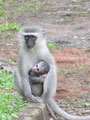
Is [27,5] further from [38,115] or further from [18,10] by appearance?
[38,115]

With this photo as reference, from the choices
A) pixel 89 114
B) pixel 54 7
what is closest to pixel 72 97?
pixel 89 114

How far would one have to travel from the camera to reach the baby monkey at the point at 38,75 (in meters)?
6.97

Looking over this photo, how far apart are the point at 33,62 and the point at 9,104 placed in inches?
37.6

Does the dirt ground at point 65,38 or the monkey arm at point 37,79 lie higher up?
the monkey arm at point 37,79

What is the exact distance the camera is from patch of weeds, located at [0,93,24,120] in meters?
5.83

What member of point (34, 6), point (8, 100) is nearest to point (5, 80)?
point (8, 100)

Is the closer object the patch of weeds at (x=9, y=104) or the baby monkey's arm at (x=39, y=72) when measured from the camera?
the patch of weeds at (x=9, y=104)

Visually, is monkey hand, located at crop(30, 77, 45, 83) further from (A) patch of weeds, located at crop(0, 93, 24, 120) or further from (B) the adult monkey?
(A) patch of weeds, located at crop(0, 93, 24, 120)

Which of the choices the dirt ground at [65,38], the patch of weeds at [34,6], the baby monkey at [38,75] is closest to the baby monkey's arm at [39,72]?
the baby monkey at [38,75]

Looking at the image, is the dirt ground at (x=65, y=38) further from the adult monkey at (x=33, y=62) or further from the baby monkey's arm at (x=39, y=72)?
the baby monkey's arm at (x=39, y=72)

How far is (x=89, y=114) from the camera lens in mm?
7562

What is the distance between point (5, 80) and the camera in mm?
8219

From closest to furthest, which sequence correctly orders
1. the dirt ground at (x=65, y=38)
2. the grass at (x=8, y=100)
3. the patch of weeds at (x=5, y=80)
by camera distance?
the grass at (x=8, y=100)
the patch of weeds at (x=5, y=80)
the dirt ground at (x=65, y=38)

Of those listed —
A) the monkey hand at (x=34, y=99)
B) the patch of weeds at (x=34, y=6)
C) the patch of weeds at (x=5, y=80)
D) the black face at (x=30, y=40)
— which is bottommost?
the patch of weeds at (x=34, y=6)
